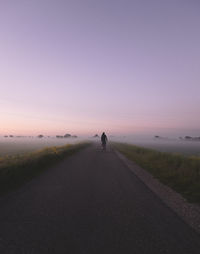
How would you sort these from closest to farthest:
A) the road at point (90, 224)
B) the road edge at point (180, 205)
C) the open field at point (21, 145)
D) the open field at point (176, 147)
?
the road at point (90, 224), the road edge at point (180, 205), the open field at point (21, 145), the open field at point (176, 147)

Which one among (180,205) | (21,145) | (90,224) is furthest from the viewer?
(21,145)

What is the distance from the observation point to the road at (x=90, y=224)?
2660 millimetres

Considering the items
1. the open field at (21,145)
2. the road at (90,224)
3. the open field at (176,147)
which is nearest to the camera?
the road at (90,224)

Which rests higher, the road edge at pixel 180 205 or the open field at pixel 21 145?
the road edge at pixel 180 205

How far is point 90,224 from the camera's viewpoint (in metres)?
3.38

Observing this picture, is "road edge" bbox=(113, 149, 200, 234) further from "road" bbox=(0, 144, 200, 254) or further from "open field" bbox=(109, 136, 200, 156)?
"open field" bbox=(109, 136, 200, 156)

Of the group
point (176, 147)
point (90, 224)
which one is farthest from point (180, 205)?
point (176, 147)

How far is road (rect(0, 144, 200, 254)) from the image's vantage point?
2660mm

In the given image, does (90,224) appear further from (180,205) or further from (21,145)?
(21,145)

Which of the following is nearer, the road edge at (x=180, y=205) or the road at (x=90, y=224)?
the road at (x=90, y=224)

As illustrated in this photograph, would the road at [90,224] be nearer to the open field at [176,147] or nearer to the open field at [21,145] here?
the open field at [21,145]

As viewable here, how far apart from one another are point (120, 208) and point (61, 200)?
1923 millimetres

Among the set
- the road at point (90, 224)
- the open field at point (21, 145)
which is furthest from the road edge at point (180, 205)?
the open field at point (21, 145)

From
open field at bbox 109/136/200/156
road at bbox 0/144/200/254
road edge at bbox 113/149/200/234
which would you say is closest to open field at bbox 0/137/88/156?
road at bbox 0/144/200/254
